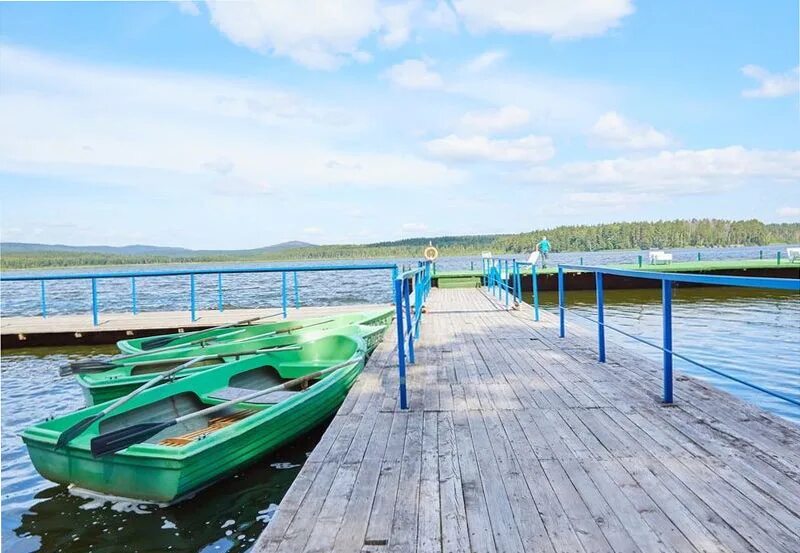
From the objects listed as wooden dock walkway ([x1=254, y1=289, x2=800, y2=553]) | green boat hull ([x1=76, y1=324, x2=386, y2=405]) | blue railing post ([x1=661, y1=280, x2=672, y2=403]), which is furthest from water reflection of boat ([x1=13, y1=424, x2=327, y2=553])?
blue railing post ([x1=661, y1=280, x2=672, y2=403])

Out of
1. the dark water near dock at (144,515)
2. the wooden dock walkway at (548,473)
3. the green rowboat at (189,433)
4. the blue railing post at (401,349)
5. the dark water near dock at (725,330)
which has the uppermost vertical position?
the blue railing post at (401,349)

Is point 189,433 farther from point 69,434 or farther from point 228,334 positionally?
point 228,334

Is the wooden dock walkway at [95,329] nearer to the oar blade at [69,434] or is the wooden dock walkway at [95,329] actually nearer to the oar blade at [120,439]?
the oar blade at [69,434]

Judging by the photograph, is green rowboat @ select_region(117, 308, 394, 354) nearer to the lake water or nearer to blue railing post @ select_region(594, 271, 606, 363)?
the lake water

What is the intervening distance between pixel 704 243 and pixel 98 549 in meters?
125

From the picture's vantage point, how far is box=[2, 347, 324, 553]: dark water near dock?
363 centimetres

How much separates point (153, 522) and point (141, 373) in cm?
290

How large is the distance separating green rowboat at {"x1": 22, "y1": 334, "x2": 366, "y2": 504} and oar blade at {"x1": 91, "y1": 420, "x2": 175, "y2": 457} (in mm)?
117

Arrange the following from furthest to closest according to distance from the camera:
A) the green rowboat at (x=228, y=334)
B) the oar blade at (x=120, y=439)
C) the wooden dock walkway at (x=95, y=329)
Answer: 1. the wooden dock walkway at (x=95, y=329)
2. the green rowboat at (x=228, y=334)
3. the oar blade at (x=120, y=439)

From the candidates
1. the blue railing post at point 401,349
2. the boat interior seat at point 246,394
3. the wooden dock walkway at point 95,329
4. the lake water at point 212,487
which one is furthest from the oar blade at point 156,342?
the blue railing post at point 401,349

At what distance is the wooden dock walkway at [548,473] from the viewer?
216 cm

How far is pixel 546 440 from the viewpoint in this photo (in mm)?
3244

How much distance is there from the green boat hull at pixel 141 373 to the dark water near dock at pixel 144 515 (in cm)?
84

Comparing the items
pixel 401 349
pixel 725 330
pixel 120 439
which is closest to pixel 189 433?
pixel 120 439
